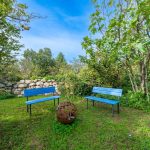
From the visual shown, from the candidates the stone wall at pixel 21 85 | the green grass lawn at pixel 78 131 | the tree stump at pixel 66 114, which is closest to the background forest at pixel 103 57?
the stone wall at pixel 21 85

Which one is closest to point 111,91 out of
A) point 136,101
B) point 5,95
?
point 136,101

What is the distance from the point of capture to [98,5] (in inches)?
276

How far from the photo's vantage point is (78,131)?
13.1 ft

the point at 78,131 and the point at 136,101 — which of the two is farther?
the point at 136,101

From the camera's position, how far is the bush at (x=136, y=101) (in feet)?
19.2

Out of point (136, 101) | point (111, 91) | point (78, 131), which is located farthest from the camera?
point (136, 101)

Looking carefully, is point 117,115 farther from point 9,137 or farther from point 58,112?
point 9,137

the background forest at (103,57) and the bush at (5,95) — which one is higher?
the background forest at (103,57)

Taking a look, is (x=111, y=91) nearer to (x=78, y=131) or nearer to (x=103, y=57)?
(x=78, y=131)

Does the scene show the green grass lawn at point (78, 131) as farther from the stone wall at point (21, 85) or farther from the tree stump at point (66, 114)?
the stone wall at point (21, 85)

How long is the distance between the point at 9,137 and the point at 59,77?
5.57m

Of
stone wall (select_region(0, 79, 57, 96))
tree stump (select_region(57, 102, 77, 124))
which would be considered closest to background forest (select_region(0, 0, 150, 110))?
stone wall (select_region(0, 79, 57, 96))

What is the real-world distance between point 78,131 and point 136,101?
3318mm

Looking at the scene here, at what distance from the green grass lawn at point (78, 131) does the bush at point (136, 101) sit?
40cm
